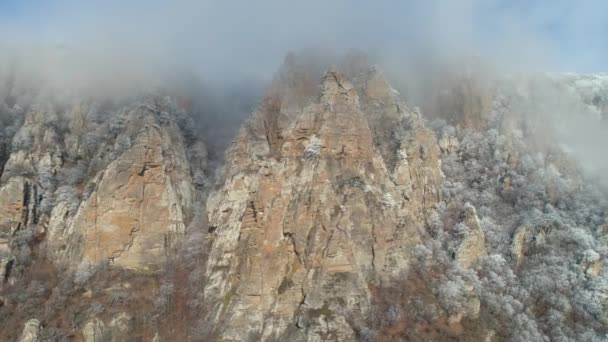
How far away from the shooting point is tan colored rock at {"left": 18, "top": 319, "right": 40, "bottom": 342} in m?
71.8

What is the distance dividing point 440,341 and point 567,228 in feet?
101

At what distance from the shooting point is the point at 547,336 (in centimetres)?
7456

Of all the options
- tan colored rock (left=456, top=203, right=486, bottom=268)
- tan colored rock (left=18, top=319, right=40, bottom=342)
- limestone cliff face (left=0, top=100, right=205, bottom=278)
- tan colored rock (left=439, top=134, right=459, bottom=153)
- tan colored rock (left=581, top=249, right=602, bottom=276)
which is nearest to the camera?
tan colored rock (left=18, top=319, right=40, bottom=342)

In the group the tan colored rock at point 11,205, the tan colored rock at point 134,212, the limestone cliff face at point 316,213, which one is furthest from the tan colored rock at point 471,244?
the tan colored rock at point 11,205

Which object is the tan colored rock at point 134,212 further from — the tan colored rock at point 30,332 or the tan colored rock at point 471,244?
the tan colored rock at point 471,244

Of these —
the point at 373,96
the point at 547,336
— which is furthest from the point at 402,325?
the point at 373,96

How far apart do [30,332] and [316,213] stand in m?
38.7

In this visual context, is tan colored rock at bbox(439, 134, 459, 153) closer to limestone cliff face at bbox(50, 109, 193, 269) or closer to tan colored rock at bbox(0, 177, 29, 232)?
limestone cliff face at bbox(50, 109, 193, 269)

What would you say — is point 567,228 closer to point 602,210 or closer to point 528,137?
point 602,210

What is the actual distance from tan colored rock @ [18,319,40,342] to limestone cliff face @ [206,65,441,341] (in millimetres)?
21548

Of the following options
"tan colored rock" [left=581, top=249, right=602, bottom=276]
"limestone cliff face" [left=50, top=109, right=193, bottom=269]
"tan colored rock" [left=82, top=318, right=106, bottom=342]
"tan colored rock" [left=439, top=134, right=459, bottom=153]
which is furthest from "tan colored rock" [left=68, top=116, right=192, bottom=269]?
"tan colored rock" [left=581, top=249, right=602, bottom=276]

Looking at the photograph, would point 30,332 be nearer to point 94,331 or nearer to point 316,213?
point 94,331

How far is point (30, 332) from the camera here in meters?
71.9

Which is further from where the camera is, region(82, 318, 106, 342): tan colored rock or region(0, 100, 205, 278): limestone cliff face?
region(0, 100, 205, 278): limestone cliff face
